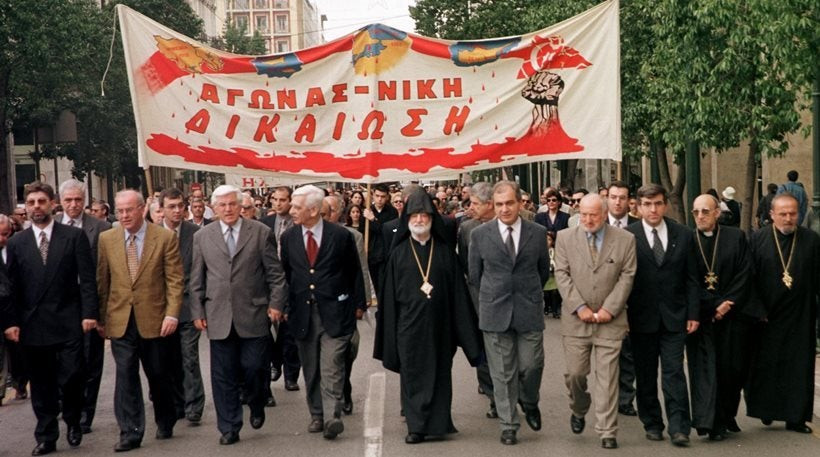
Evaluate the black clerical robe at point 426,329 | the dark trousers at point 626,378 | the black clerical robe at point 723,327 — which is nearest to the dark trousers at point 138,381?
the black clerical robe at point 426,329

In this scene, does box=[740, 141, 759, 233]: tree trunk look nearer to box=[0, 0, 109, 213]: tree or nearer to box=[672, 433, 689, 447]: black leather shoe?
box=[672, 433, 689, 447]: black leather shoe

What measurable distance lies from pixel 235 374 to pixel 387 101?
4325 millimetres

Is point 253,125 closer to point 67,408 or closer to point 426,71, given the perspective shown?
point 426,71

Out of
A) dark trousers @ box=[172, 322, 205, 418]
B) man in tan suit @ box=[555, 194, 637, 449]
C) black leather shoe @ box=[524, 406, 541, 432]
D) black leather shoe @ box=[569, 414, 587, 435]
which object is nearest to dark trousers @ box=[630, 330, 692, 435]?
man in tan suit @ box=[555, 194, 637, 449]

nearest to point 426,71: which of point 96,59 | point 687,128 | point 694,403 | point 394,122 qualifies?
point 394,122

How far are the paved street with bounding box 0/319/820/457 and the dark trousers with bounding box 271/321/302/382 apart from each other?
1.38ft

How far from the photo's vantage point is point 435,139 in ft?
43.0

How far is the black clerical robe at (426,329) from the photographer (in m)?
9.48

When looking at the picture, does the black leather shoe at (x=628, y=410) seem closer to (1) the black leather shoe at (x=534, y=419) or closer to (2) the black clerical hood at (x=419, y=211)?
(1) the black leather shoe at (x=534, y=419)

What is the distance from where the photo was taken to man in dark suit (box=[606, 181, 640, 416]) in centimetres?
1058

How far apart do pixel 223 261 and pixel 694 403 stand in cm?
368

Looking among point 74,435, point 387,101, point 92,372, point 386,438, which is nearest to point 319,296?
point 386,438

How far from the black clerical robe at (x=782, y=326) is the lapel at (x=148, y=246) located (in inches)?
180

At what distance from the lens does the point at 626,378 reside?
10711mm
